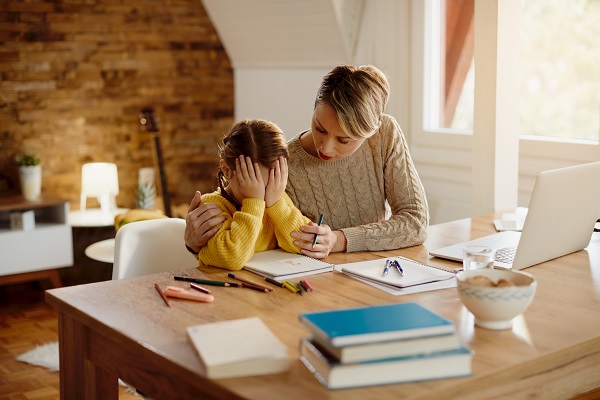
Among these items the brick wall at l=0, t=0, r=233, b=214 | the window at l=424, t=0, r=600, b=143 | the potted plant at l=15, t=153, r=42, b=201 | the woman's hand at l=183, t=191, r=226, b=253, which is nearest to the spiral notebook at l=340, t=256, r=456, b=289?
the woman's hand at l=183, t=191, r=226, b=253

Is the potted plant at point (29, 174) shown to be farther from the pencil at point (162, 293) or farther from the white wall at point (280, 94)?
the pencil at point (162, 293)

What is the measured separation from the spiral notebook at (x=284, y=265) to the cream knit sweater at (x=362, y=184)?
32cm

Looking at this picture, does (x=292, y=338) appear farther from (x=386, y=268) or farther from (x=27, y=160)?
(x=27, y=160)

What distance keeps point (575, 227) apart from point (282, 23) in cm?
266

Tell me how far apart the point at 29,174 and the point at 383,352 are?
134 inches

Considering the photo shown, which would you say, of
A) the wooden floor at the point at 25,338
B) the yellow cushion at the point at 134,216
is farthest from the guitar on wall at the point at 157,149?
the wooden floor at the point at 25,338

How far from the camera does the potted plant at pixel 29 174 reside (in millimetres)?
4289

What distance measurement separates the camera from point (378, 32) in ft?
13.4

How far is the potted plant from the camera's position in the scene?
429 centimetres

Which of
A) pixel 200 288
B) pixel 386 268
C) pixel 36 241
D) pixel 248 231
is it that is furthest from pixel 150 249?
pixel 36 241

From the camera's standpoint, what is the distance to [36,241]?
4.22m

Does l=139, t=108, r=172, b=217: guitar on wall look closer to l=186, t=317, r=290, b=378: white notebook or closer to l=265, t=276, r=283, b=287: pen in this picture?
l=265, t=276, r=283, b=287: pen

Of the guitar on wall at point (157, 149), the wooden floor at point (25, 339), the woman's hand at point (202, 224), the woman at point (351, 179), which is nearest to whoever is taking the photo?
the woman's hand at point (202, 224)

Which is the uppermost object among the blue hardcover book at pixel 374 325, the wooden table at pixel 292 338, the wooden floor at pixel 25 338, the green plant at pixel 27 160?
the green plant at pixel 27 160
